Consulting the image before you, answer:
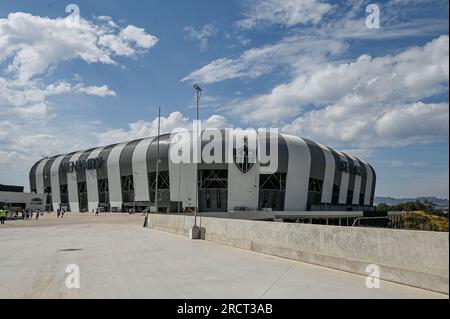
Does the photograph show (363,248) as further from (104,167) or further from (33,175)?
(33,175)

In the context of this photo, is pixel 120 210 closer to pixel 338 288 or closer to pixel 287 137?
pixel 287 137

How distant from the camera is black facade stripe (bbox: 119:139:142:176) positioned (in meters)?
86.7

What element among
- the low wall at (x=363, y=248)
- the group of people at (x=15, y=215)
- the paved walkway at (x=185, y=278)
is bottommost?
the group of people at (x=15, y=215)

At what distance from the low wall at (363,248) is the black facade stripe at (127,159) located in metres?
73.0

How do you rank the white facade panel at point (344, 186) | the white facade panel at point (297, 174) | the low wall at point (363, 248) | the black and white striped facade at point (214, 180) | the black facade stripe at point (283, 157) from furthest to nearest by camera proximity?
1. the white facade panel at point (344, 186)
2. the white facade panel at point (297, 174)
3. the black and white striped facade at point (214, 180)
4. the black facade stripe at point (283, 157)
5. the low wall at point (363, 248)

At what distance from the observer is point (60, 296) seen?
8.23m

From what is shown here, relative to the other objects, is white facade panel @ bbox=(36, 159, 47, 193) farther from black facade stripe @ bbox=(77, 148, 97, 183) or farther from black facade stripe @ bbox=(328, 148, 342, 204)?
black facade stripe @ bbox=(328, 148, 342, 204)

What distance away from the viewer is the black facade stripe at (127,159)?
86688mm

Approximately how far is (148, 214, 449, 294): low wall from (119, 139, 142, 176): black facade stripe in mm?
73027

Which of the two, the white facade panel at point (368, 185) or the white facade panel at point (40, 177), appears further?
the white facade panel at point (40, 177)

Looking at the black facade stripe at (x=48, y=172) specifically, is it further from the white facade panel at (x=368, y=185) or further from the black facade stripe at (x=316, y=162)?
the white facade panel at (x=368, y=185)

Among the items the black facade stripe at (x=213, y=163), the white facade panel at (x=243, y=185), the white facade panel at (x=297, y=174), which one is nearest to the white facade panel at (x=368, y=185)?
the white facade panel at (x=297, y=174)
